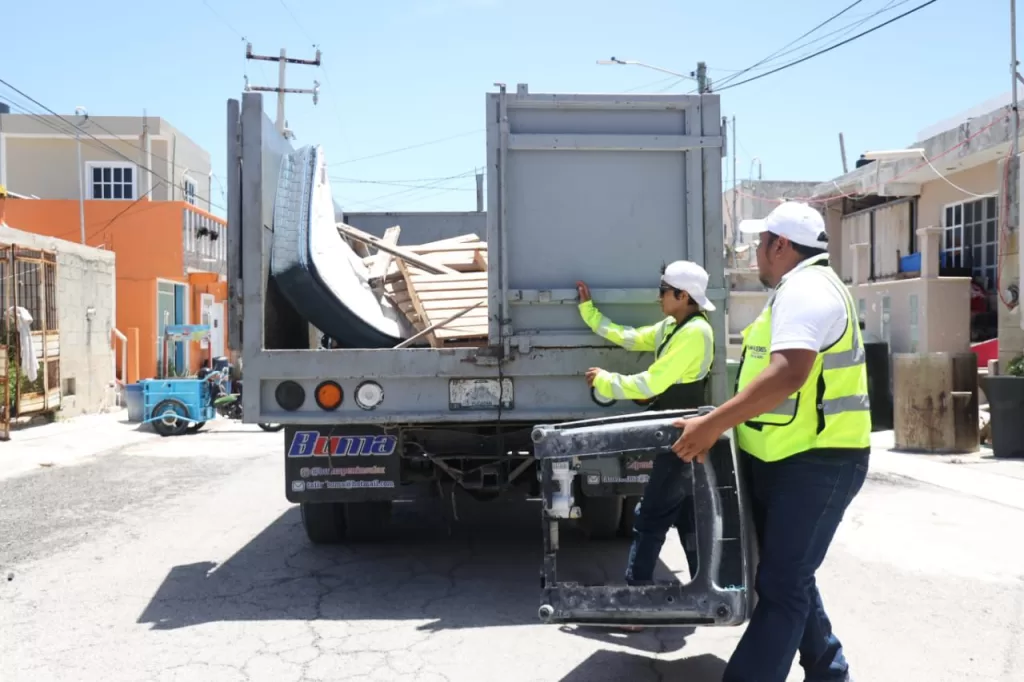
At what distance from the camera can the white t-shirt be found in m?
3.23

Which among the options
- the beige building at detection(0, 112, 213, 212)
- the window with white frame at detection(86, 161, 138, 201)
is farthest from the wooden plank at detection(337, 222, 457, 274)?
the window with white frame at detection(86, 161, 138, 201)

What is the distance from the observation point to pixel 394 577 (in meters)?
5.87

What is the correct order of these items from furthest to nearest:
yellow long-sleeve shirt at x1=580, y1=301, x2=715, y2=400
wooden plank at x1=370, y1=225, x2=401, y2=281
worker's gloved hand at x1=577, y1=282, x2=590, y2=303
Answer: wooden plank at x1=370, y1=225, x2=401, y2=281 → worker's gloved hand at x1=577, y1=282, x2=590, y2=303 → yellow long-sleeve shirt at x1=580, y1=301, x2=715, y2=400

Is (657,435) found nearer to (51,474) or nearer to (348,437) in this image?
(348,437)

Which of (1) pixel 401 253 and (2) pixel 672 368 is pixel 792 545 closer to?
(2) pixel 672 368

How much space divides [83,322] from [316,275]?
13.7 meters

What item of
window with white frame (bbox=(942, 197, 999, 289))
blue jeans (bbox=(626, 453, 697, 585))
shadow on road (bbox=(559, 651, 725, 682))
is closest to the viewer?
shadow on road (bbox=(559, 651, 725, 682))

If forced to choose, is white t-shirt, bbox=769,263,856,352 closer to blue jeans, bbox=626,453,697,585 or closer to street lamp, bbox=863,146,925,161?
blue jeans, bbox=626,453,697,585

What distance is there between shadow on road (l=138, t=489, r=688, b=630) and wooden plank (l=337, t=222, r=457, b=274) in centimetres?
185

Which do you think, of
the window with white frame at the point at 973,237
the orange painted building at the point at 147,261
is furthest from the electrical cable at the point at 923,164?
the orange painted building at the point at 147,261

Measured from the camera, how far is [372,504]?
636cm

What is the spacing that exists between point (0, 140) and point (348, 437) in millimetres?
30195

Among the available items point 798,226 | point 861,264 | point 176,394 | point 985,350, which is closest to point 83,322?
point 176,394

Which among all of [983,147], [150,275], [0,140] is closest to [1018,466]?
[983,147]
